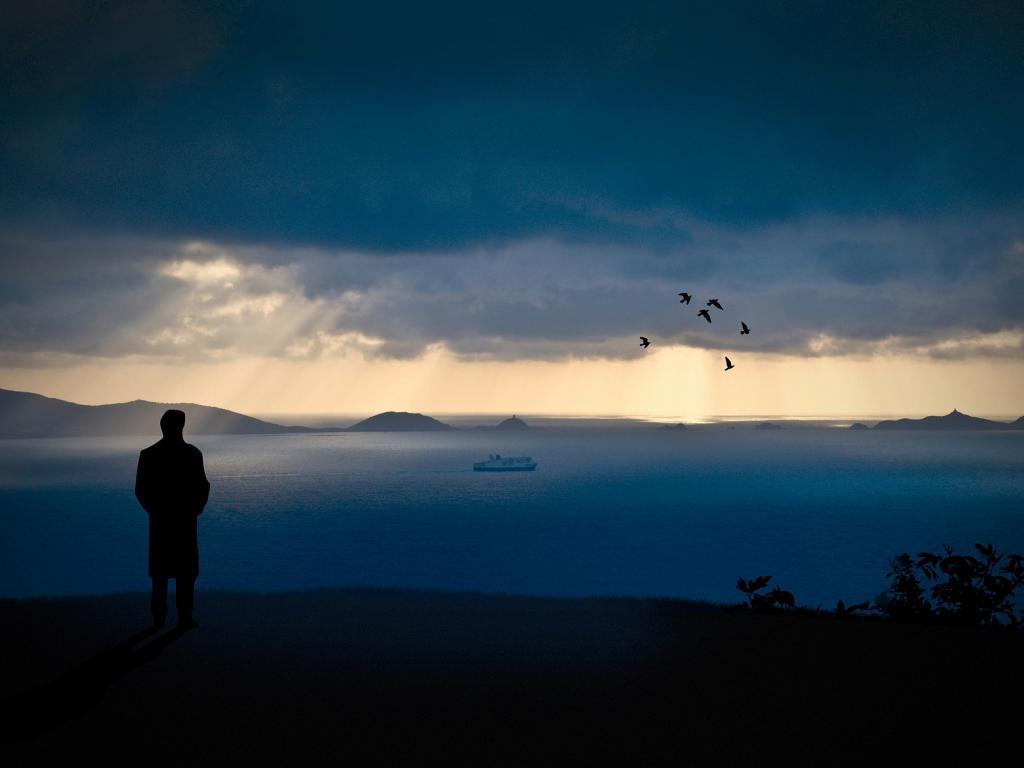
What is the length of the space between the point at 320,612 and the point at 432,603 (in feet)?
5.17

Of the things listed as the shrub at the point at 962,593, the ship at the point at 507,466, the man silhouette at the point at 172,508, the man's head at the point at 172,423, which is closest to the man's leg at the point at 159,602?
the man silhouette at the point at 172,508

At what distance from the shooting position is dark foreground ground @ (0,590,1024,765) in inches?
207

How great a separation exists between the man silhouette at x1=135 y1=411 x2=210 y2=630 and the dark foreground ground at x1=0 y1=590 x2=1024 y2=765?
484 mm

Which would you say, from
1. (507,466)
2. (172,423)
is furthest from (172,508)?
(507,466)

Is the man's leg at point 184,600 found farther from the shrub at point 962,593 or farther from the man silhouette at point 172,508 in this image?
the shrub at point 962,593

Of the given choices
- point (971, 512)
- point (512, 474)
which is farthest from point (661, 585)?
point (512, 474)

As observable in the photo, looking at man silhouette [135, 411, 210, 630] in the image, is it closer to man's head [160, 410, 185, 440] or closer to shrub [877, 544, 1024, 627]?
man's head [160, 410, 185, 440]

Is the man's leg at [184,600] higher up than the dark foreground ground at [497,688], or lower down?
higher up

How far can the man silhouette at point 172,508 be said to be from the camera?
8469 millimetres

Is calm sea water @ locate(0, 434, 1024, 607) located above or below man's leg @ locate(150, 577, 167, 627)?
below

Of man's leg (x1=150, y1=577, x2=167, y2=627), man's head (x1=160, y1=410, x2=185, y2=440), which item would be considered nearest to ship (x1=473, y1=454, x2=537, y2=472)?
man's leg (x1=150, y1=577, x2=167, y2=627)

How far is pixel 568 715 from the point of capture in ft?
19.2

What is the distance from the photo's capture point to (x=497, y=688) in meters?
6.46

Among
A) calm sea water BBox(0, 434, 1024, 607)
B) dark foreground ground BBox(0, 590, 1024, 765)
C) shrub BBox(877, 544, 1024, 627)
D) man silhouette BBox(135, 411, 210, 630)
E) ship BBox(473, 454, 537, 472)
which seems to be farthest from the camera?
ship BBox(473, 454, 537, 472)
